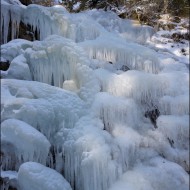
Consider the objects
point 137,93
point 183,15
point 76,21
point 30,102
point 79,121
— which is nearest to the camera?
point 30,102

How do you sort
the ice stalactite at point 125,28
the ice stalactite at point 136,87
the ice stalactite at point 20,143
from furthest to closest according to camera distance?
the ice stalactite at point 125,28, the ice stalactite at point 136,87, the ice stalactite at point 20,143

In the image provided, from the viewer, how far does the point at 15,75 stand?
4871 mm

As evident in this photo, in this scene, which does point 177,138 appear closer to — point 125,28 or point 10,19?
point 10,19

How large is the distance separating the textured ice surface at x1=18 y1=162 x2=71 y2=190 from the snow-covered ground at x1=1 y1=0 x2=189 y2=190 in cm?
1

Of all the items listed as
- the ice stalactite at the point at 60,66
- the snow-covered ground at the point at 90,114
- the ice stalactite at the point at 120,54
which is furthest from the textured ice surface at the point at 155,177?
the ice stalactite at the point at 120,54

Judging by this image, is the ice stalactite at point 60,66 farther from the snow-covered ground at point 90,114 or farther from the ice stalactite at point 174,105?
the ice stalactite at point 174,105

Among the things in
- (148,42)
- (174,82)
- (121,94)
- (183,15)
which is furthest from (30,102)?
(183,15)

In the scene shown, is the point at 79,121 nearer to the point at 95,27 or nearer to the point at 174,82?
the point at 174,82

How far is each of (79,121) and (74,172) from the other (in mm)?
706

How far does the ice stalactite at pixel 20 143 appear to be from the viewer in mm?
3865

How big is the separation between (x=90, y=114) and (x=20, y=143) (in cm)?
124

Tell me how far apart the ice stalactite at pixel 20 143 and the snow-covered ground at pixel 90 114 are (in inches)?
0.4

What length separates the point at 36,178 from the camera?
3744 millimetres

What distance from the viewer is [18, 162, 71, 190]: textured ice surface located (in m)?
3.73
